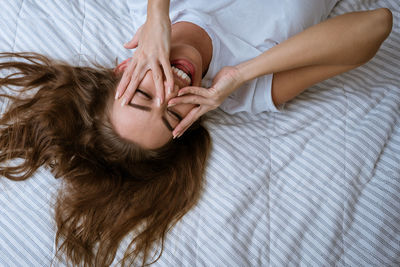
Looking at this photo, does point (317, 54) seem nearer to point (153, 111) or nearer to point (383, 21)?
point (383, 21)

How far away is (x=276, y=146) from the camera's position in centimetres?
105

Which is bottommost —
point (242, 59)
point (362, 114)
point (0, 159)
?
point (0, 159)

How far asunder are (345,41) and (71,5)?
37.9 inches

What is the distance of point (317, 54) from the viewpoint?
3.08 ft

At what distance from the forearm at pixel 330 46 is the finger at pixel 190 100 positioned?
160 millimetres

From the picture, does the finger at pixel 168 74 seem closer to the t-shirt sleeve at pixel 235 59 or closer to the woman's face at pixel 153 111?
the woman's face at pixel 153 111

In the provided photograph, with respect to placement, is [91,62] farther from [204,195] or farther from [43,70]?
[204,195]

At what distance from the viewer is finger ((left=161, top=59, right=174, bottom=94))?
806mm

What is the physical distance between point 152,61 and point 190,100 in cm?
15

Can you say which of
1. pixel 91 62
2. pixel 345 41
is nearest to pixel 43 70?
pixel 91 62

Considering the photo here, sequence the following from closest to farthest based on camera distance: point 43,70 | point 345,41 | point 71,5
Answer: point 345,41
point 43,70
point 71,5

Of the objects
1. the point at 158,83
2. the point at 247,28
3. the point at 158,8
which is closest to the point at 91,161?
the point at 158,83

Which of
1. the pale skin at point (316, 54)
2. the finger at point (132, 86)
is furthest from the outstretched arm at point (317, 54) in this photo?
the finger at point (132, 86)

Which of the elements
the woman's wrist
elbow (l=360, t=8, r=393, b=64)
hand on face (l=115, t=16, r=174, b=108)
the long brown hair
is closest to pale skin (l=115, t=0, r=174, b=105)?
hand on face (l=115, t=16, r=174, b=108)
